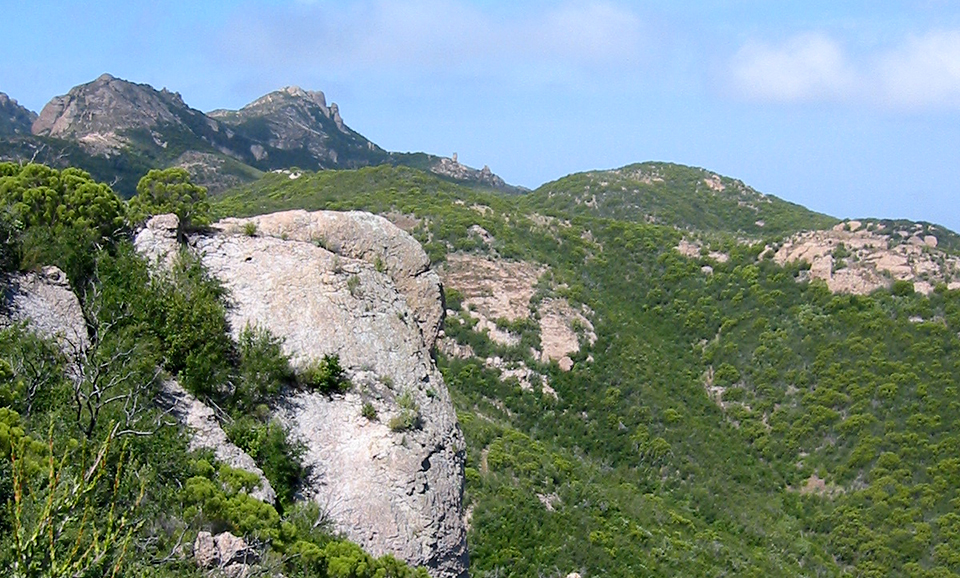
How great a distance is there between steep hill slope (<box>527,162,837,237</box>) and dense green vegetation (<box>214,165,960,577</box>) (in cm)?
2209

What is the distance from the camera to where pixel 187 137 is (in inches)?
4210

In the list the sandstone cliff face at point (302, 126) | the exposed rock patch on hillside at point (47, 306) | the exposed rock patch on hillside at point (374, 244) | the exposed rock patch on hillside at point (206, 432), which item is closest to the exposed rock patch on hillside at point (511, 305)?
the exposed rock patch on hillside at point (374, 244)

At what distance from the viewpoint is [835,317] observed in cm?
3612

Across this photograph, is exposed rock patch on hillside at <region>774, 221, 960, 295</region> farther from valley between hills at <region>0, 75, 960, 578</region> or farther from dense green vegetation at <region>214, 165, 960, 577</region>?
dense green vegetation at <region>214, 165, 960, 577</region>

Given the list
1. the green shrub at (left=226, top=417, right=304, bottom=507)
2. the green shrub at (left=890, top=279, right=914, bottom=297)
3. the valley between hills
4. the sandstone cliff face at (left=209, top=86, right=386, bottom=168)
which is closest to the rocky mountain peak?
the sandstone cliff face at (left=209, top=86, right=386, bottom=168)

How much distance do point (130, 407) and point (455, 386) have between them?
22.5 m

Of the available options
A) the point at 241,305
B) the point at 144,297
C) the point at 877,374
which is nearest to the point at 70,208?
the point at 144,297

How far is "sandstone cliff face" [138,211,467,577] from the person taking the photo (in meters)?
9.89

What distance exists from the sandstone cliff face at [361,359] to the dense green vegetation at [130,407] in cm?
42

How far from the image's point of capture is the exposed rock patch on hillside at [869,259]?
37.6 m

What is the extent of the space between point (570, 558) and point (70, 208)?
50.8ft

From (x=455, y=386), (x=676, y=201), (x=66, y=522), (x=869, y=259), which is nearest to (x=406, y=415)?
(x=66, y=522)

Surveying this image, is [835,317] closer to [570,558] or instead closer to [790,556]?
[790,556]

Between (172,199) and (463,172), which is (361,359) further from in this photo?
(463,172)
